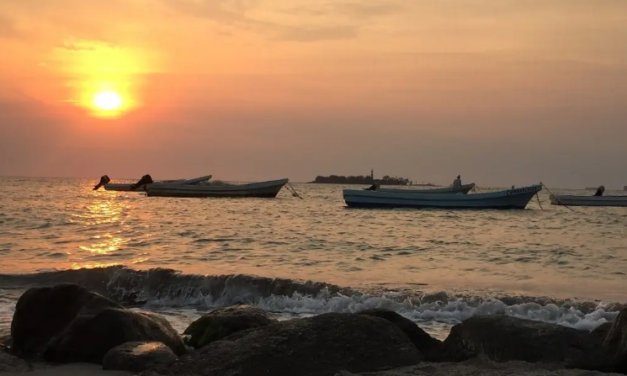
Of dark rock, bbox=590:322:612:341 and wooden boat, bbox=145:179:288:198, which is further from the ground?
wooden boat, bbox=145:179:288:198

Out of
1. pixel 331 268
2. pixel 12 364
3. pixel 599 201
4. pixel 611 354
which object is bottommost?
pixel 331 268

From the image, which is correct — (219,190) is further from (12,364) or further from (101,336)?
(12,364)

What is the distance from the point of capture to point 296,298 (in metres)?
11.6

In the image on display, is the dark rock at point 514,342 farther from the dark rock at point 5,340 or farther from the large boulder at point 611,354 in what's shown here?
the dark rock at point 5,340

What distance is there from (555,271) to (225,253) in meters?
8.50

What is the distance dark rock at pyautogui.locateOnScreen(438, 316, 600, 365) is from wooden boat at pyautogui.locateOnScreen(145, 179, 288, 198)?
4887 cm

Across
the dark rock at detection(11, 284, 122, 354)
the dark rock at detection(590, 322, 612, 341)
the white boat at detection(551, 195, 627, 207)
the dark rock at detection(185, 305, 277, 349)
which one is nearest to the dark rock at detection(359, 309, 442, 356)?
the dark rock at detection(185, 305, 277, 349)

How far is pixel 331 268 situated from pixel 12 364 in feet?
31.9

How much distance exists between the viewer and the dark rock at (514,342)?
5312 mm

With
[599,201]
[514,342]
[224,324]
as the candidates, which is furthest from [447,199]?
[514,342]

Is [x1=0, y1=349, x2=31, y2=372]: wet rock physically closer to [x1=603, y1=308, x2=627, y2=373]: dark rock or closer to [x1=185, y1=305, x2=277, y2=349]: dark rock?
[x1=185, y1=305, x2=277, y2=349]: dark rock

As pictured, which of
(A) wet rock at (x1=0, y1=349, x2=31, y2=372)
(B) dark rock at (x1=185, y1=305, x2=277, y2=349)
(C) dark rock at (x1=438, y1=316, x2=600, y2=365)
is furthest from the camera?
(B) dark rock at (x1=185, y1=305, x2=277, y2=349)

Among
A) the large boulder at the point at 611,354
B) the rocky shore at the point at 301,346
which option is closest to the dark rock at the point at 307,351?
the rocky shore at the point at 301,346

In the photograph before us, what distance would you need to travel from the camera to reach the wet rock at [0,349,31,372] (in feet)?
18.6
